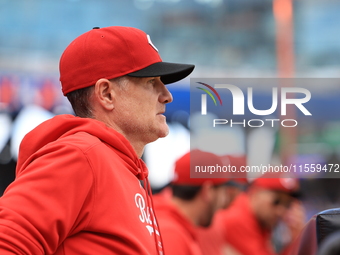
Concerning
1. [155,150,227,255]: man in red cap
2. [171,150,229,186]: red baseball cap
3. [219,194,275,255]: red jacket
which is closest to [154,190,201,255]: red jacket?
[155,150,227,255]: man in red cap

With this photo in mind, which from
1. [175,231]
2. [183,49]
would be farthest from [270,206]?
[183,49]

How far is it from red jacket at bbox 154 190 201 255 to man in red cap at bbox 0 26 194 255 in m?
0.82

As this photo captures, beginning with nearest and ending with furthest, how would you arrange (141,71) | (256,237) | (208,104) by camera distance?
1. (141,71)
2. (208,104)
3. (256,237)

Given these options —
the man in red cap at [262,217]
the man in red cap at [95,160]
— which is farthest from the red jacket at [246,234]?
the man in red cap at [95,160]

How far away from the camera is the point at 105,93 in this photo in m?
1.29

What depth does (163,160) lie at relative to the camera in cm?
525

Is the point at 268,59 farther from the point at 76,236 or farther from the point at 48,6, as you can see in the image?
the point at 76,236

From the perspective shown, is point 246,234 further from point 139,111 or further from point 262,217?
point 139,111

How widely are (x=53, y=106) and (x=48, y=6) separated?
170 cm

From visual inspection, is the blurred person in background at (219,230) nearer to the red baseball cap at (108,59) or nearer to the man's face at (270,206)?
the man's face at (270,206)

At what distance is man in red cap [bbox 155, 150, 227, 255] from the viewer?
2307 millimetres

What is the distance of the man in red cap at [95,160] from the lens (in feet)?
3.18

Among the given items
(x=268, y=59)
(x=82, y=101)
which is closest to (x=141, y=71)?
(x=82, y=101)

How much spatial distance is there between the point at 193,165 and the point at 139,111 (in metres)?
1.36
